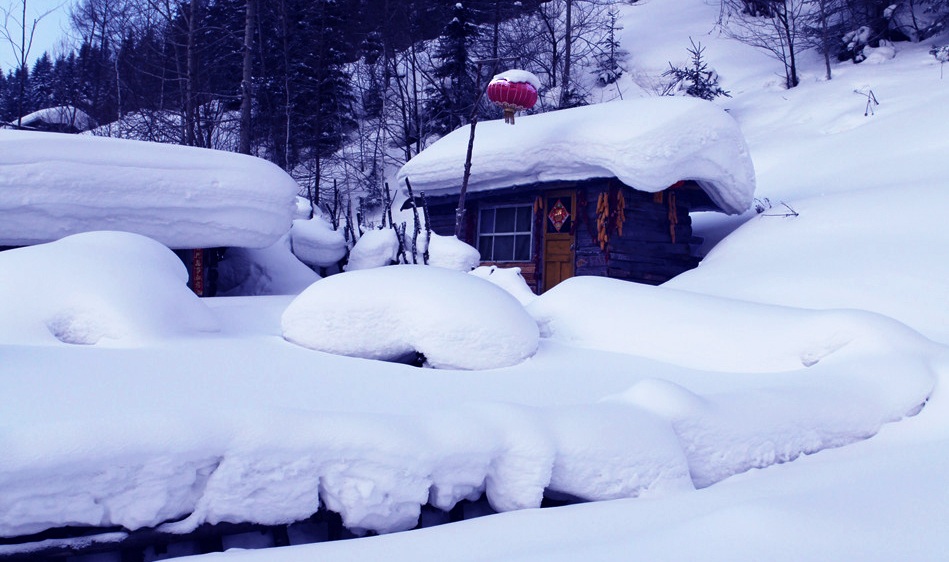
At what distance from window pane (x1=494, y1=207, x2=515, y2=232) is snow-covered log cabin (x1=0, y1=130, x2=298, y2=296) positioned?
12.6 feet

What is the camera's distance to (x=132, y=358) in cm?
384

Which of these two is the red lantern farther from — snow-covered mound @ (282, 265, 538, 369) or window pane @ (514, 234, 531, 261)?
snow-covered mound @ (282, 265, 538, 369)

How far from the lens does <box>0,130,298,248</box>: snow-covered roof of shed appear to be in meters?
7.66

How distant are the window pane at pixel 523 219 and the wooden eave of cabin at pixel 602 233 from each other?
0.17 ft

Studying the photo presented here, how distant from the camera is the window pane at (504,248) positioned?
11711mm

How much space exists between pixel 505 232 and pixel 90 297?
25.9 ft

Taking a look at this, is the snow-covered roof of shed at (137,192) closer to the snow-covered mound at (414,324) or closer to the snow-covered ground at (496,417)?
the snow-covered ground at (496,417)

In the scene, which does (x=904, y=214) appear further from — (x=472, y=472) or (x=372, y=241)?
(x=472, y=472)

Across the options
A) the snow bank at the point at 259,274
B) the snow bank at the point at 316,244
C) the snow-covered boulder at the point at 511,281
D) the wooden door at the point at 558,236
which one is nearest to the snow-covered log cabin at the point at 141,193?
the snow bank at the point at 259,274

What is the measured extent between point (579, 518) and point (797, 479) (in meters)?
1.18

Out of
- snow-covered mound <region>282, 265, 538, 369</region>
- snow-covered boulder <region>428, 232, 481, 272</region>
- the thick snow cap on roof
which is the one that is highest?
the thick snow cap on roof

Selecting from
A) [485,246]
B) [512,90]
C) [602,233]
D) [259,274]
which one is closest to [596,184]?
[602,233]

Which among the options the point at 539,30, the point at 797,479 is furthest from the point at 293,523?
the point at 539,30

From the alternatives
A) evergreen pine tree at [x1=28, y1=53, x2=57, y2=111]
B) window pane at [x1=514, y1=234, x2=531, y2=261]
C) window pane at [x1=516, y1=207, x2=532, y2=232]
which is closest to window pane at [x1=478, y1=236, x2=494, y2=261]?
window pane at [x1=514, y1=234, x2=531, y2=261]
